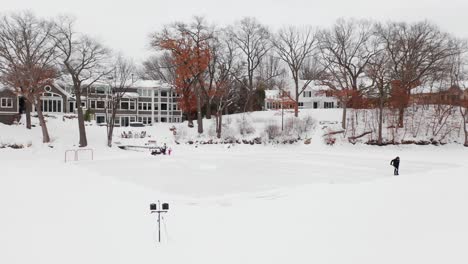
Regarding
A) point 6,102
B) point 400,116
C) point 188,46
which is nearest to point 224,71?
point 188,46

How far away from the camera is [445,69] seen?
144 feet

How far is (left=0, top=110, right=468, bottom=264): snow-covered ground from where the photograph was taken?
9.68 m

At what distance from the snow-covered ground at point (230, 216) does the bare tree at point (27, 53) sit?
41.0 ft

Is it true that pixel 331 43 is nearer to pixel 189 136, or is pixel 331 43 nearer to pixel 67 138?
pixel 189 136

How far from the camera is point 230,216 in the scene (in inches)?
530

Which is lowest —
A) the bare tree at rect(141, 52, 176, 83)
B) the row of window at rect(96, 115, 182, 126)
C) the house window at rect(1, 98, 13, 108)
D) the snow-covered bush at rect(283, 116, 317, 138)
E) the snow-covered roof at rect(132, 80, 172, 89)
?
the snow-covered bush at rect(283, 116, 317, 138)

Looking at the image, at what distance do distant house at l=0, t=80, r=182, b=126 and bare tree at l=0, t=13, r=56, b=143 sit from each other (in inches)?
713

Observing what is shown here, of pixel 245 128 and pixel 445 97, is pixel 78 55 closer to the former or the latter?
pixel 245 128

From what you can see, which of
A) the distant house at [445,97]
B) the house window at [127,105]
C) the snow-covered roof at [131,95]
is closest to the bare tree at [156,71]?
the snow-covered roof at [131,95]

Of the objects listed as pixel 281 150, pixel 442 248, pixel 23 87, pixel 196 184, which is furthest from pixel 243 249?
pixel 23 87

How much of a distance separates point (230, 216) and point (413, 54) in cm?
3833

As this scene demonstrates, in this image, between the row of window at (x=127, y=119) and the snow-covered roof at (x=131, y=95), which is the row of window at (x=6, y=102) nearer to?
the row of window at (x=127, y=119)

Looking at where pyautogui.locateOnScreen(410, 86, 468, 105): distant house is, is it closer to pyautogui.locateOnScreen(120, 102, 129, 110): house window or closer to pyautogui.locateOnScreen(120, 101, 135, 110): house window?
pyautogui.locateOnScreen(120, 101, 135, 110): house window

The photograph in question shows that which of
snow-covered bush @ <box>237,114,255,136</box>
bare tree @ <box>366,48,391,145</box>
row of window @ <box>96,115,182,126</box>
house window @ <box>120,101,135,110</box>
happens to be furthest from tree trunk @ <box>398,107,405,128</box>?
house window @ <box>120,101,135,110</box>
